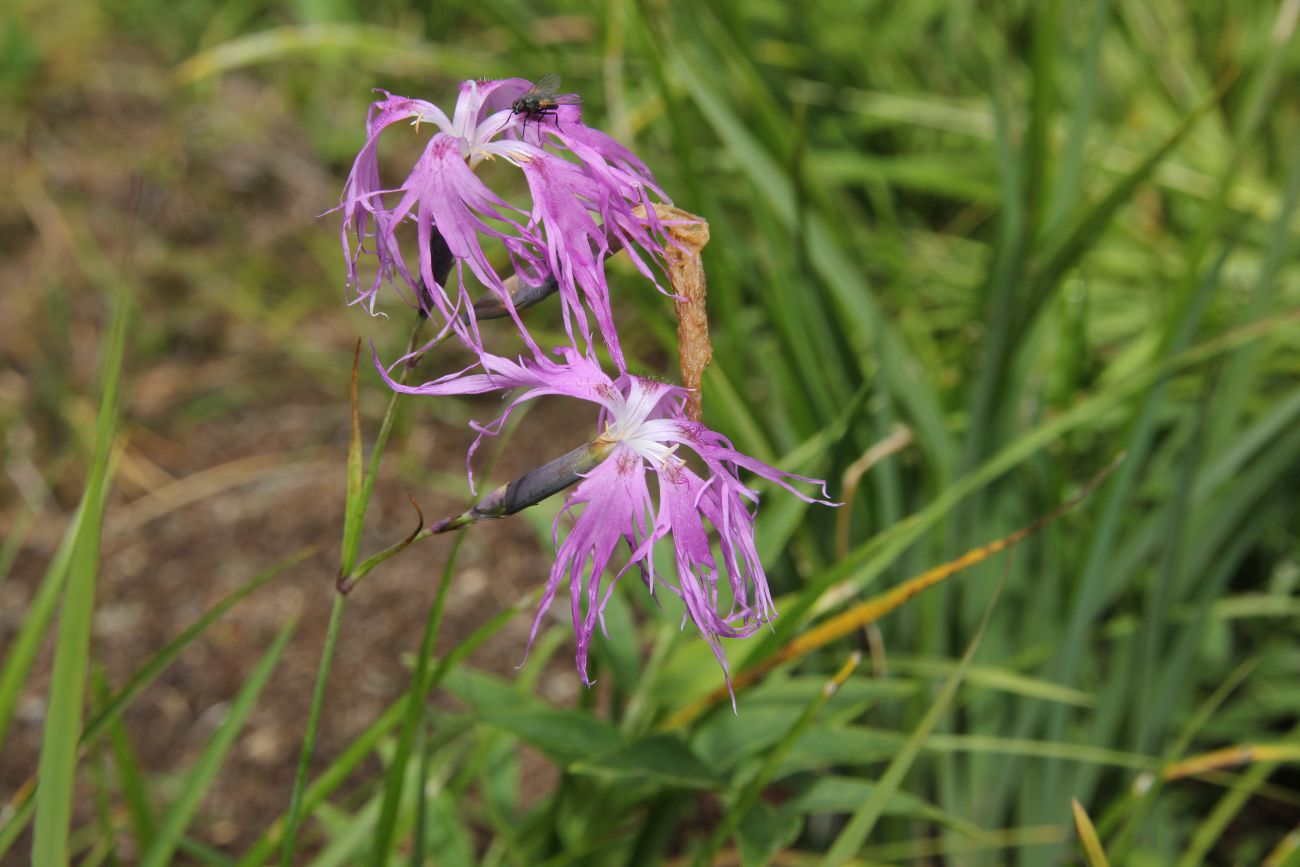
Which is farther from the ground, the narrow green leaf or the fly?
the fly

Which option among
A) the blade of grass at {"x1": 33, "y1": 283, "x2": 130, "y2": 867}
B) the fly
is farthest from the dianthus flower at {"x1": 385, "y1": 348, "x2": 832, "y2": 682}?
the blade of grass at {"x1": 33, "y1": 283, "x2": 130, "y2": 867}

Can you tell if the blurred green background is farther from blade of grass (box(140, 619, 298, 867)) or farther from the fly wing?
the fly wing

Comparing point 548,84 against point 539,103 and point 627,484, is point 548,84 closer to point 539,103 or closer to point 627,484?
point 539,103

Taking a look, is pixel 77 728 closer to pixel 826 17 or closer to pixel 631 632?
pixel 631 632

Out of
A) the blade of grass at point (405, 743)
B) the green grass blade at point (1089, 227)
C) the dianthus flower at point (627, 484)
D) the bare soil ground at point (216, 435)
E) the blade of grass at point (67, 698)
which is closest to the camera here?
the dianthus flower at point (627, 484)

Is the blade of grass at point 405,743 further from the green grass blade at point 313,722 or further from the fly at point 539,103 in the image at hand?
the fly at point 539,103

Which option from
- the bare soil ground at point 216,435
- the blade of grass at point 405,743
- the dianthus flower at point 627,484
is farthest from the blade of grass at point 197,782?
the bare soil ground at point 216,435

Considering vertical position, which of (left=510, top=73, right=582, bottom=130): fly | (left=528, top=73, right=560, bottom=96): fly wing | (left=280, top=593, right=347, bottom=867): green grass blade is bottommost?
(left=280, top=593, right=347, bottom=867): green grass blade
